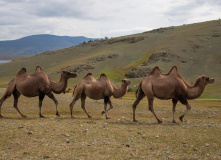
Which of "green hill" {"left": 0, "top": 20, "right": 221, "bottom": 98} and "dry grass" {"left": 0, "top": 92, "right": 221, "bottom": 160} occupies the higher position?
"green hill" {"left": 0, "top": 20, "right": 221, "bottom": 98}

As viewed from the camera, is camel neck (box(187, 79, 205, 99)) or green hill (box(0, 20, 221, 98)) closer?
camel neck (box(187, 79, 205, 99))

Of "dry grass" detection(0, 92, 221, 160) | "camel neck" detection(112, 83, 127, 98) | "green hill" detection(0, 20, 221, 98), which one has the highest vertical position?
"green hill" detection(0, 20, 221, 98)

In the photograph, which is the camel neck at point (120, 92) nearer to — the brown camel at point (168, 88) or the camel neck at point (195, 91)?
the brown camel at point (168, 88)

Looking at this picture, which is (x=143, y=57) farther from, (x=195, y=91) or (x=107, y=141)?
(x=107, y=141)

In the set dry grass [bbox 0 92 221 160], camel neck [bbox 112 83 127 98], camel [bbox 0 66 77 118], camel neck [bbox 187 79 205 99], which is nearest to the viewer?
dry grass [bbox 0 92 221 160]

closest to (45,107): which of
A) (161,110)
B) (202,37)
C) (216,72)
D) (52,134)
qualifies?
(161,110)

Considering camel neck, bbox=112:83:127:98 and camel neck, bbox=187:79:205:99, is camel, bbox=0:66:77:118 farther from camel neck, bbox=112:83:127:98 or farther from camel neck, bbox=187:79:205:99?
camel neck, bbox=187:79:205:99

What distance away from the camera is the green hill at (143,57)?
198 ft

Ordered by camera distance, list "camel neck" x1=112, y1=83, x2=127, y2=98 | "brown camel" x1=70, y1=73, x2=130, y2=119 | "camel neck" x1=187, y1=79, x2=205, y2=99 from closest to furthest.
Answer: "camel neck" x1=187, y1=79, x2=205, y2=99 < "brown camel" x1=70, y1=73, x2=130, y2=119 < "camel neck" x1=112, y1=83, x2=127, y2=98

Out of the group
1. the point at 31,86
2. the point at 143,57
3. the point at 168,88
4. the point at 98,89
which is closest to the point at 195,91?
the point at 168,88

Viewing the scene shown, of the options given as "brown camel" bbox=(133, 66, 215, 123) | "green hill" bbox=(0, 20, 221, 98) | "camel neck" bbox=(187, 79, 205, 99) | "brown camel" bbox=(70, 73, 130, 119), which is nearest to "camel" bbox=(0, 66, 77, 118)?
"brown camel" bbox=(70, 73, 130, 119)

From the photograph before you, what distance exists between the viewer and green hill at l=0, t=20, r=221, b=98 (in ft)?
198

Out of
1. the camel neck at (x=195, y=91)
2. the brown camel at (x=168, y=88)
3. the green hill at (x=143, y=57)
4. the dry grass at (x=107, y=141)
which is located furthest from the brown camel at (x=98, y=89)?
the green hill at (x=143, y=57)

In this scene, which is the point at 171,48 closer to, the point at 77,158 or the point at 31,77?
the point at 31,77
